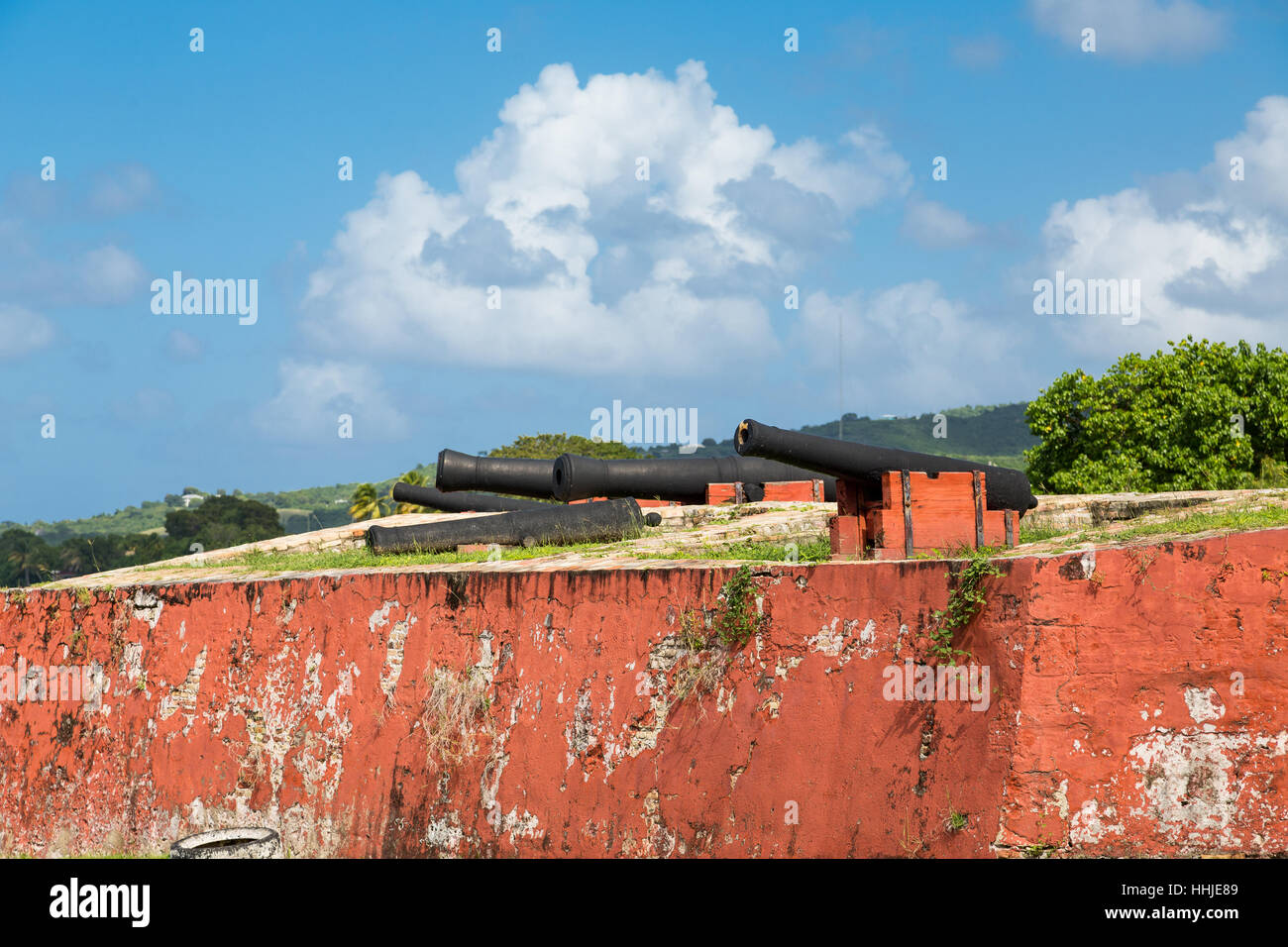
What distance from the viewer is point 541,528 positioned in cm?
1015

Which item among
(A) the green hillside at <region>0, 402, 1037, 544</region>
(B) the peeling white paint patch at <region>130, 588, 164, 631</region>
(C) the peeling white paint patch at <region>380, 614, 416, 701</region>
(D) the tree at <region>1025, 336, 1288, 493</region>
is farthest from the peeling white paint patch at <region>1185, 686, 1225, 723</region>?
(A) the green hillside at <region>0, 402, 1037, 544</region>

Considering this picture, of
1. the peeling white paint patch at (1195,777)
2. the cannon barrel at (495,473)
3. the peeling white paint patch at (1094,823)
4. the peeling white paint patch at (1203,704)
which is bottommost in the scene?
the peeling white paint patch at (1094,823)

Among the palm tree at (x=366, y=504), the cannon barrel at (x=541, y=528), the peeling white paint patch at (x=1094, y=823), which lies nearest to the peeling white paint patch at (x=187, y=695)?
the cannon barrel at (x=541, y=528)

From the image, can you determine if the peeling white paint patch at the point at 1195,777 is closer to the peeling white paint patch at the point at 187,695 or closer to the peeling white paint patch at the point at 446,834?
the peeling white paint patch at the point at 446,834

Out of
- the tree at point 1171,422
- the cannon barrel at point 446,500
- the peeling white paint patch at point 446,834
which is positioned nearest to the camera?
the peeling white paint patch at point 446,834

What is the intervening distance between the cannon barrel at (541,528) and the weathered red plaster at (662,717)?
207 cm

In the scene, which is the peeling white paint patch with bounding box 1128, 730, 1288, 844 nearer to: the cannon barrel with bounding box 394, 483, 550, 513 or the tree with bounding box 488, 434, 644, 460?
the cannon barrel with bounding box 394, 483, 550, 513

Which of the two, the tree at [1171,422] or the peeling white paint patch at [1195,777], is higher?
the tree at [1171,422]

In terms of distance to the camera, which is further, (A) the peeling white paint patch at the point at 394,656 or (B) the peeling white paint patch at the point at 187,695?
(B) the peeling white paint patch at the point at 187,695

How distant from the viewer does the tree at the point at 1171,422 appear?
18.9 metres

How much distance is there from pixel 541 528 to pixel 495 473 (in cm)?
277

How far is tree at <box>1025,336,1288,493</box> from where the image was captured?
61.9 feet

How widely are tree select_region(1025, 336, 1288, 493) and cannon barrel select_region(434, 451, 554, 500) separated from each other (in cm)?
1130

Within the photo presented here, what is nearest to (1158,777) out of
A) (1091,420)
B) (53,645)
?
(53,645)
